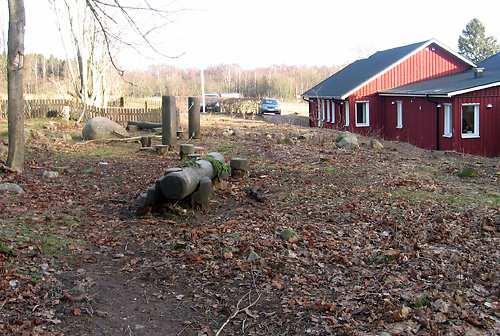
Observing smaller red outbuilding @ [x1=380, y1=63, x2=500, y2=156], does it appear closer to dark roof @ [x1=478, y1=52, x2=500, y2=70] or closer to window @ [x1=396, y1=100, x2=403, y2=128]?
window @ [x1=396, y1=100, x2=403, y2=128]

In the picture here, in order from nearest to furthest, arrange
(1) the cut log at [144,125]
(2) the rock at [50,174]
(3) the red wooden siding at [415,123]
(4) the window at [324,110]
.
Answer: (2) the rock at [50,174]
(1) the cut log at [144,125]
(3) the red wooden siding at [415,123]
(4) the window at [324,110]

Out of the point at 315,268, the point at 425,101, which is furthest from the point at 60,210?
the point at 425,101

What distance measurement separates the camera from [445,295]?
588cm

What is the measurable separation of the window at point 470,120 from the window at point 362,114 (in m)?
8.36

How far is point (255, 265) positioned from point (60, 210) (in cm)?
379

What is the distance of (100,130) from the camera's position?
19.2 meters

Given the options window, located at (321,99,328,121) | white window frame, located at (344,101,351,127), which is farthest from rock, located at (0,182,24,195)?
window, located at (321,99,328,121)

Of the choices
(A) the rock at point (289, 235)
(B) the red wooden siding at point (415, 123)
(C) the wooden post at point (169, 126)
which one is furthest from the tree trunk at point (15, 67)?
(B) the red wooden siding at point (415, 123)

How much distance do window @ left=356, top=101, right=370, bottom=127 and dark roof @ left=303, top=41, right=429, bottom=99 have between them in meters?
1.15

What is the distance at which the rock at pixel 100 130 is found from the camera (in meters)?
19.1

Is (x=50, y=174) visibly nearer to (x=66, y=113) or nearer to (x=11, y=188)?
(x=11, y=188)

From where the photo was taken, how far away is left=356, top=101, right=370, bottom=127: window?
1291 inches

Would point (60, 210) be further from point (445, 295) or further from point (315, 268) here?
point (445, 295)

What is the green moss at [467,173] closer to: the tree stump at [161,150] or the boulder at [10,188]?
the tree stump at [161,150]
